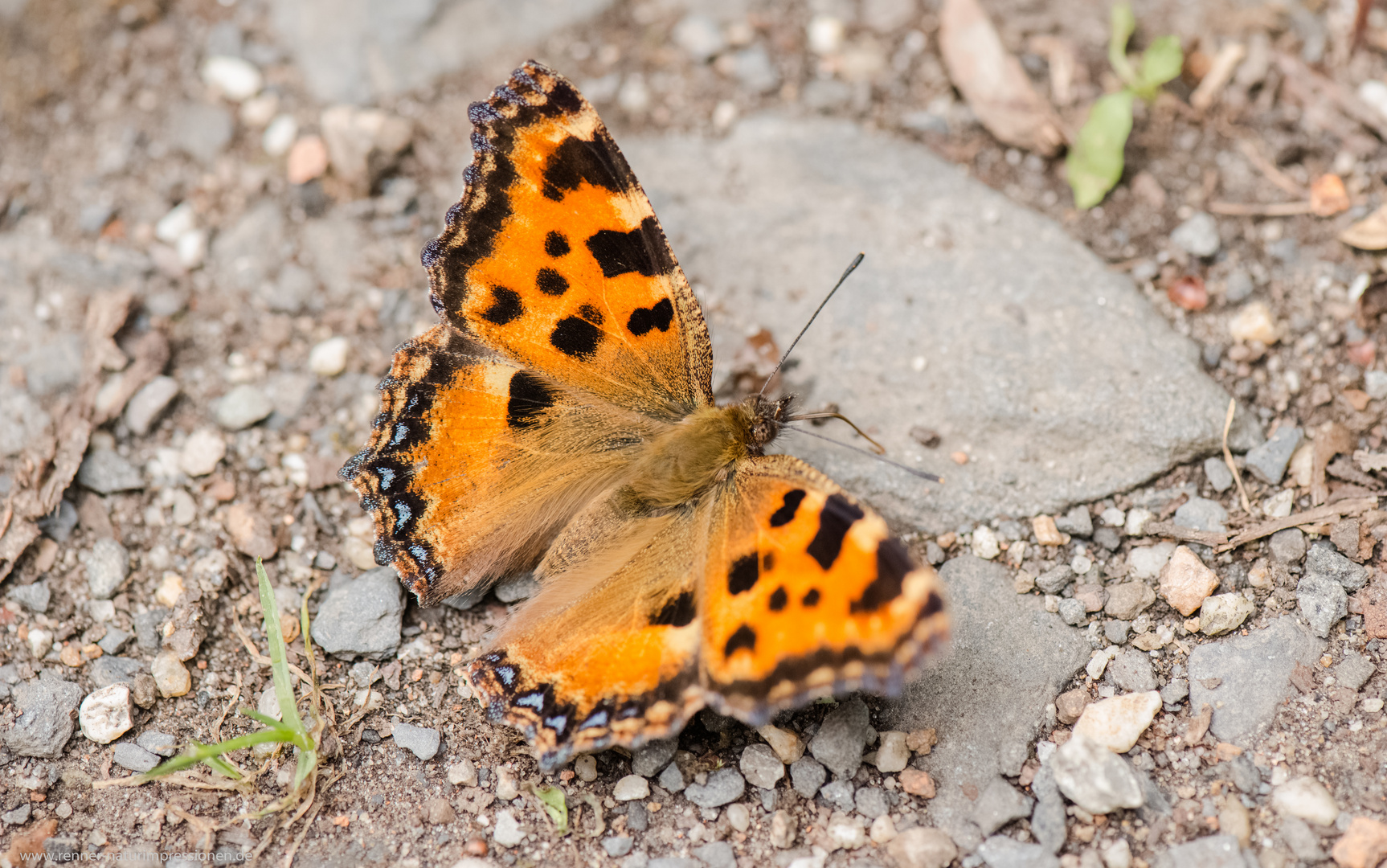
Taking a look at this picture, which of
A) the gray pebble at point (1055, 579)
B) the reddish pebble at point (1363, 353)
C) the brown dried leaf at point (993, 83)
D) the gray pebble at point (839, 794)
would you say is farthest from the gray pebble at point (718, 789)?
the brown dried leaf at point (993, 83)

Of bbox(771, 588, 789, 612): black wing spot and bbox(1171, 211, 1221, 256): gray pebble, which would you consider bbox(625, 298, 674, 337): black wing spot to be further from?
bbox(1171, 211, 1221, 256): gray pebble

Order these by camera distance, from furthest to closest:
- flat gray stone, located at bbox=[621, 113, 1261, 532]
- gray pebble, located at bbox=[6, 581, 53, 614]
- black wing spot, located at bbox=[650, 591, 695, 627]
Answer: flat gray stone, located at bbox=[621, 113, 1261, 532], gray pebble, located at bbox=[6, 581, 53, 614], black wing spot, located at bbox=[650, 591, 695, 627]

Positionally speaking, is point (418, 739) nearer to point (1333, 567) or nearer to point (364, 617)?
point (364, 617)

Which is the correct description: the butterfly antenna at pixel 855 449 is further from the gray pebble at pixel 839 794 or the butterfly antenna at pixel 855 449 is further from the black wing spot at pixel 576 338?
the gray pebble at pixel 839 794

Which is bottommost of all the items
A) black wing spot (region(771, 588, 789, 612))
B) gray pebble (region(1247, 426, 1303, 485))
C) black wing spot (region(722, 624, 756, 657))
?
gray pebble (region(1247, 426, 1303, 485))

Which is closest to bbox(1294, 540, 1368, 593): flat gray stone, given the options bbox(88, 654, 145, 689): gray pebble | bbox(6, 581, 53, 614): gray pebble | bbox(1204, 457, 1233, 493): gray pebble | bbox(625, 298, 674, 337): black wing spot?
bbox(1204, 457, 1233, 493): gray pebble

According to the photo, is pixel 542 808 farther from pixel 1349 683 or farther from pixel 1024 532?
pixel 1349 683

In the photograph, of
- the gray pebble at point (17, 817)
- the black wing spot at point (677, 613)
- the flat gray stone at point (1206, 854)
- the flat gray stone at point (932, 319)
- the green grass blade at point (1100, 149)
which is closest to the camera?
the flat gray stone at point (1206, 854)
